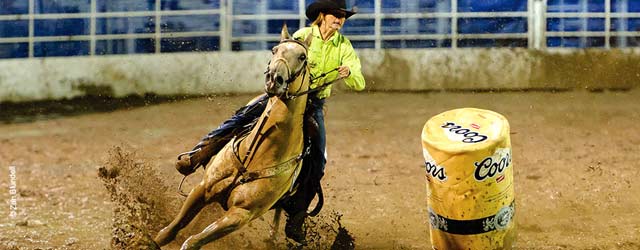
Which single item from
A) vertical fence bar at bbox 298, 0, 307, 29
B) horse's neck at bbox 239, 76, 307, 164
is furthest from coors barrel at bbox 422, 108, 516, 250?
vertical fence bar at bbox 298, 0, 307, 29

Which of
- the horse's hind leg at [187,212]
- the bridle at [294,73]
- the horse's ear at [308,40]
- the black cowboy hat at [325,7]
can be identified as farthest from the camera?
the black cowboy hat at [325,7]

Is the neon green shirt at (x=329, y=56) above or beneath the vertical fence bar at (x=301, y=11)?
beneath

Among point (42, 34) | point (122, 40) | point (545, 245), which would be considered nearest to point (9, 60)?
point (42, 34)

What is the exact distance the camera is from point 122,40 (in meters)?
13.3

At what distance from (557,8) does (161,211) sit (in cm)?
815

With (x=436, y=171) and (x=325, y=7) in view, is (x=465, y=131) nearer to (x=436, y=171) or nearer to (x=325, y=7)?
(x=436, y=171)

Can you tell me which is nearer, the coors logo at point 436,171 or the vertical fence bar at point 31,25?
the coors logo at point 436,171

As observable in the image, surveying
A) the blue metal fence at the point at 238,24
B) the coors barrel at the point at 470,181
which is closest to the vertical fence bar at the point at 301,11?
the blue metal fence at the point at 238,24

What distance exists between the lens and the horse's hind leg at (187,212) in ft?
18.5

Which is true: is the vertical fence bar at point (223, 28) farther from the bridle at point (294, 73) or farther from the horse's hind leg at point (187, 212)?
the bridle at point (294, 73)

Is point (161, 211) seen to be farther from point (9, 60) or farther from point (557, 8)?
point (557, 8)

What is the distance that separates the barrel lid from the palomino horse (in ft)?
2.66

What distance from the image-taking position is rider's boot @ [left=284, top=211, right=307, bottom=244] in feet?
20.8
